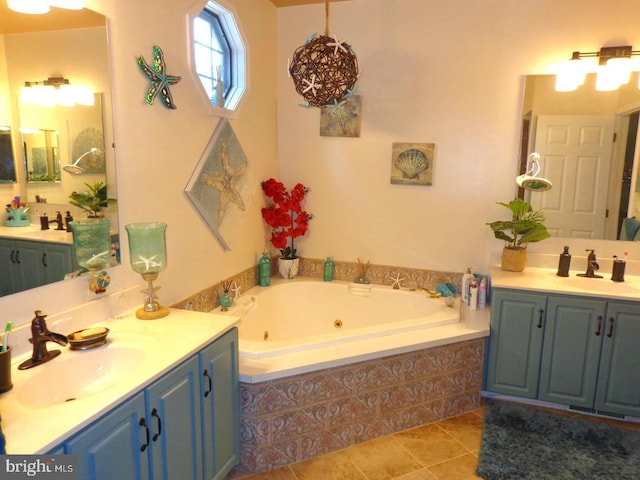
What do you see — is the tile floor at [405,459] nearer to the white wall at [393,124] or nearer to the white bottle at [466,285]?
the white bottle at [466,285]

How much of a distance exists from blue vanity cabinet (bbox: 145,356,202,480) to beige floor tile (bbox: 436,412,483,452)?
1.54 meters

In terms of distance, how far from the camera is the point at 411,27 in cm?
340

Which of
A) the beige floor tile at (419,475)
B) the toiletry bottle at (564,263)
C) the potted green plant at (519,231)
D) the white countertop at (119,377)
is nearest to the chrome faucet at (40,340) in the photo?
the white countertop at (119,377)

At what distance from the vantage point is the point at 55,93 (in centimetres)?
187

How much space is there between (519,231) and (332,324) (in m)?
1.56

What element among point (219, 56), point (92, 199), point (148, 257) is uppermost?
point (219, 56)

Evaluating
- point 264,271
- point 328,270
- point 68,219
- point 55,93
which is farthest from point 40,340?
point 328,270

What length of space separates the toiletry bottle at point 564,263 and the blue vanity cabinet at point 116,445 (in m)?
2.79

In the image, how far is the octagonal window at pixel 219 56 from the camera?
292 centimetres

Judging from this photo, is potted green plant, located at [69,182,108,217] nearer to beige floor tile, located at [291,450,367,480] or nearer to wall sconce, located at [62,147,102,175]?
wall sconce, located at [62,147,102,175]

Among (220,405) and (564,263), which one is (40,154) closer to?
(220,405)

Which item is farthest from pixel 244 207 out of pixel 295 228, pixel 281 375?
pixel 281 375

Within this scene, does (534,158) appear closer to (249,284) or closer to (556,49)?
(556,49)

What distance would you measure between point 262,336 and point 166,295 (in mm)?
1032
